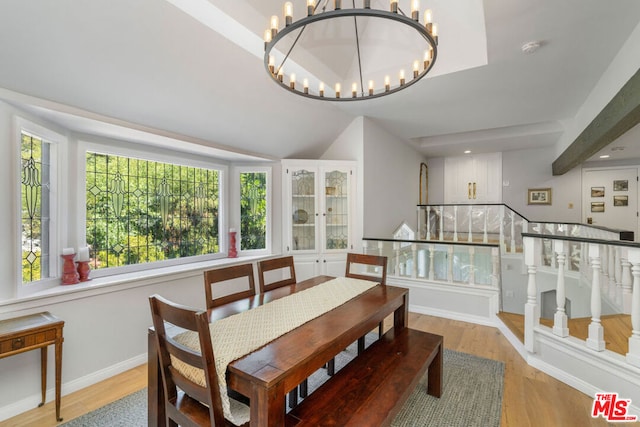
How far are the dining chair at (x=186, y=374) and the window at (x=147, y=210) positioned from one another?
6.35 ft

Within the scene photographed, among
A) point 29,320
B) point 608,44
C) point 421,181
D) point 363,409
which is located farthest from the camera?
point 421,181

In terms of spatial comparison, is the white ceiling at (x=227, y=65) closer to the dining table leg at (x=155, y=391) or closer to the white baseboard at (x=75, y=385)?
the dining table leg at (x=155, y=391)

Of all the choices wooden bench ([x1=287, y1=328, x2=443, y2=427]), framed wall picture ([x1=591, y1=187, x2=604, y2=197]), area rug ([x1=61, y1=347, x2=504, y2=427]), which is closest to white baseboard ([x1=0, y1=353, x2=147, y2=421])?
area rug ([x1=61, y1=347, x2=504, y2=427])

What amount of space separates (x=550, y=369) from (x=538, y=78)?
2819 millimetres

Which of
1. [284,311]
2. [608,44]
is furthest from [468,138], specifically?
[284,311]

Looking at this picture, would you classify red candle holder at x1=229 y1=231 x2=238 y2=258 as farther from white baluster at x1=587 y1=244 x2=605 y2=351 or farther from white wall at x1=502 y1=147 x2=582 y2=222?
white wall at x1=502 y1=147 x2=582 y2=222

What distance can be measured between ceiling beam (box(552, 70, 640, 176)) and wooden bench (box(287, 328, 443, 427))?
249cm

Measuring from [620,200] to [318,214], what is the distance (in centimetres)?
653

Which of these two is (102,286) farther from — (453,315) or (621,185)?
(621,185)

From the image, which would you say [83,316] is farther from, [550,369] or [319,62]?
[550,369]

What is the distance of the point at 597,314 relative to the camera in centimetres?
212

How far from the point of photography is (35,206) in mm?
2252

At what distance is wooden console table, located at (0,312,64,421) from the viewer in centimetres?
171

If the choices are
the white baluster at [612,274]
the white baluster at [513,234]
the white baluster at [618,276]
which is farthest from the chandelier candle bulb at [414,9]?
the white baluster at [513,234]
